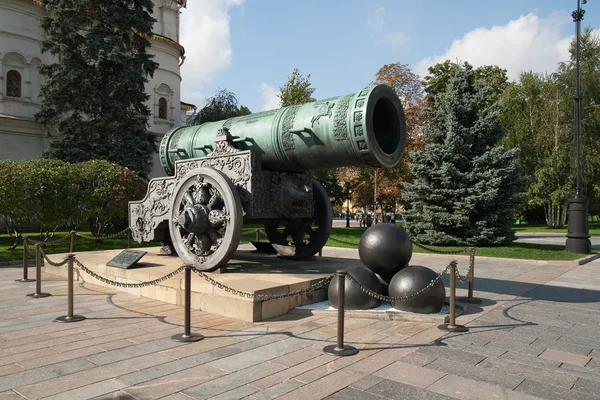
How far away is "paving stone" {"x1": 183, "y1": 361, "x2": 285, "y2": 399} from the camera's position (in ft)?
10.9

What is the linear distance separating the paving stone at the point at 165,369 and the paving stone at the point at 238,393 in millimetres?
647

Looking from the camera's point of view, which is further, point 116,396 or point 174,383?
point 174,383

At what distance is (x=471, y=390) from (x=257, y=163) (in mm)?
4209

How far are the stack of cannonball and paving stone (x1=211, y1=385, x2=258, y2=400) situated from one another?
246cm

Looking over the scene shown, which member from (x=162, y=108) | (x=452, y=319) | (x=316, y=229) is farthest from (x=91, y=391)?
(x=162, y=108)

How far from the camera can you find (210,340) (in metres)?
4.63

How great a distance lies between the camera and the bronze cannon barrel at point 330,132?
5545 millimetres

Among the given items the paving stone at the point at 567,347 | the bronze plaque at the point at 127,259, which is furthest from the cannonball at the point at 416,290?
the bronze plaque at the point at 127,259

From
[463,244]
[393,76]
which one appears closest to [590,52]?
[393,76]

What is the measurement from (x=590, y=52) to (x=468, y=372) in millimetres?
33111

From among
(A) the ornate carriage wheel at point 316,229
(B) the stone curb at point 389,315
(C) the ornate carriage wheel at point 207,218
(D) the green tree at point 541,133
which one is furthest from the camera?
(D) the green tree at point 541,133

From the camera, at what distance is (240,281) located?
5.95 metres

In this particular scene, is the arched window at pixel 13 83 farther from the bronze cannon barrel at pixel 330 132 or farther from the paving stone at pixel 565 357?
the paving stone at pixel 565 357

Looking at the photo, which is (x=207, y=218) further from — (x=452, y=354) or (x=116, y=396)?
(x=452, y=354)
